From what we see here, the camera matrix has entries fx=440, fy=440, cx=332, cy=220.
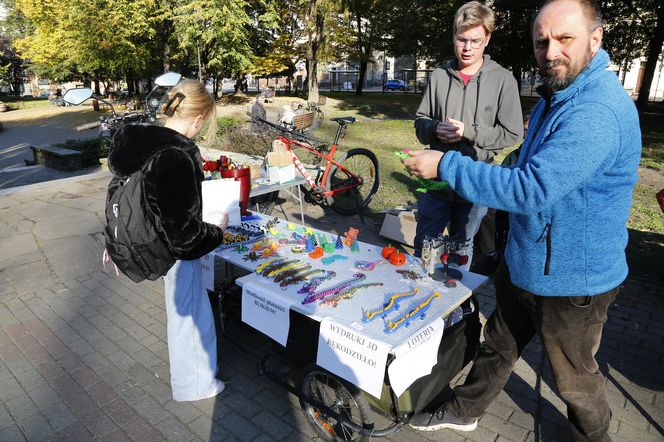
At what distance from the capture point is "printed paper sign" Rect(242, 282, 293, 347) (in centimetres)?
235

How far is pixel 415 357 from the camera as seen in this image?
6.45 ft

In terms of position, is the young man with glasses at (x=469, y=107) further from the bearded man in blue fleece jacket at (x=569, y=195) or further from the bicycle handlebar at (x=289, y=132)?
the bicycle handlebar at (x=289, y=132)

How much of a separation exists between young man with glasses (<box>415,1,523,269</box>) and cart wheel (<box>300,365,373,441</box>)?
1.20 meters

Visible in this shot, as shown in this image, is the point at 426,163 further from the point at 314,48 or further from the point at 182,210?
the point at 314,48

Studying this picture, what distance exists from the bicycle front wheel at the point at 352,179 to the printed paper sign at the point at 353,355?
4.24 metres

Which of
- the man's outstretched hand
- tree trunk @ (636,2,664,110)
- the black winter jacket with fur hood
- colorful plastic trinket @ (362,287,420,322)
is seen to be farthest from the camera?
tree trunk @ (636,2,664,110)

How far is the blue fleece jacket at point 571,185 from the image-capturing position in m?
1.51

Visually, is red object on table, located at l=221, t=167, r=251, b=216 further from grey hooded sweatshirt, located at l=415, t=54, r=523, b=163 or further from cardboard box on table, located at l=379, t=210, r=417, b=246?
cardboard box on table, located at l=379, t=210, r=417, b=246

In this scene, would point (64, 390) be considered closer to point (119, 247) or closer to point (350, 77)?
point (119, 247)

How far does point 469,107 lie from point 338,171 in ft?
12.1

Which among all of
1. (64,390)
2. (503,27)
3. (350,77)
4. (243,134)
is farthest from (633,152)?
(350,77)

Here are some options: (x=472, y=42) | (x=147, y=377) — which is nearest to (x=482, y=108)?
(x=472, y=42)

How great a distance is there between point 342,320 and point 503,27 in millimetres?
21961

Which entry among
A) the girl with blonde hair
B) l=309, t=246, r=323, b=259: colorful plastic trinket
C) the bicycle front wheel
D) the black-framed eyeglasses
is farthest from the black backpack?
the bicycle front wheel
